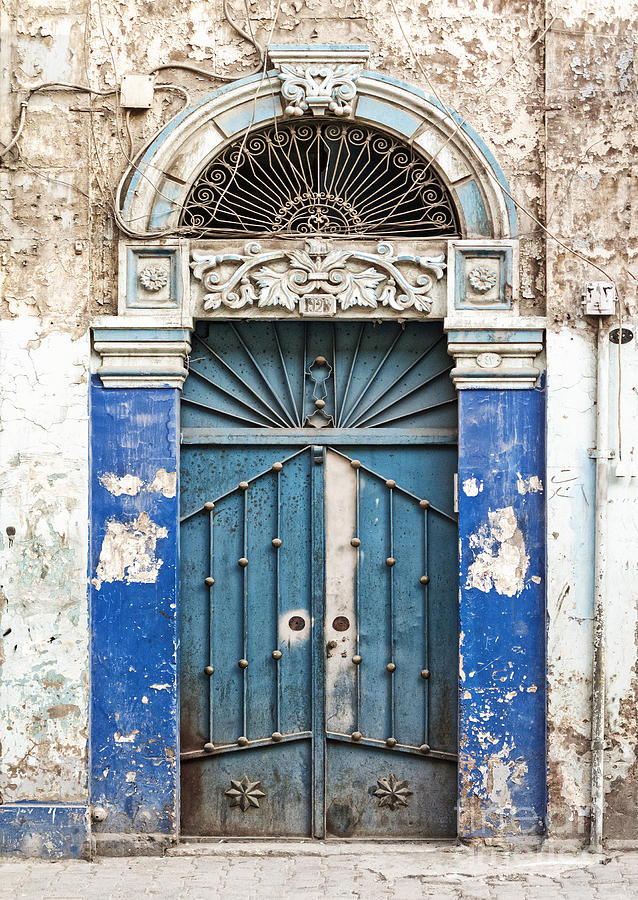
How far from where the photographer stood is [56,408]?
5602 millimetres

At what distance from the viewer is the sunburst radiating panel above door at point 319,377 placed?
231 inches

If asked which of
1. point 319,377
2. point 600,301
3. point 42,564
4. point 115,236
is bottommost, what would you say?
point 42,564

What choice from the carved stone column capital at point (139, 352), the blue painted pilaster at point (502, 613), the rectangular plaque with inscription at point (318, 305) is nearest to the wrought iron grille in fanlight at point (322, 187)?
the rectangular plaque with inscription at point (318, 305)

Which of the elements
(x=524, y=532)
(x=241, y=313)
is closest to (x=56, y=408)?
(x=241, y=313)

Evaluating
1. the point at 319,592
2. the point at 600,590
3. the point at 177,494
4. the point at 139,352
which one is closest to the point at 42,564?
the point at 177,494

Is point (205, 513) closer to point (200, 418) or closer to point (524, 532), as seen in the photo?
point (200, 418)

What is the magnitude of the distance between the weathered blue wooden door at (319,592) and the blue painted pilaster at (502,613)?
0.24m

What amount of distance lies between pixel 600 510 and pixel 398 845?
208 centimetres

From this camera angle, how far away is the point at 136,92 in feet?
18.5

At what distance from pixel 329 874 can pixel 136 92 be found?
413cm

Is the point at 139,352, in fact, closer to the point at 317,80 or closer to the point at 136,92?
the point at 136,92

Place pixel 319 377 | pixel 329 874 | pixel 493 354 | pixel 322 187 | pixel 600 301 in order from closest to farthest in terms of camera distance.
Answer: pixel 329 874 < pixel 600 301 < pixel 493 354 < pixel 322 187 < pixel 319 377

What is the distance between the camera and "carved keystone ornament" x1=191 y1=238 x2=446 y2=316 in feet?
18.5

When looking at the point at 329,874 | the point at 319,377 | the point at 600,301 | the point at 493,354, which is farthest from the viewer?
the point at 319,377
